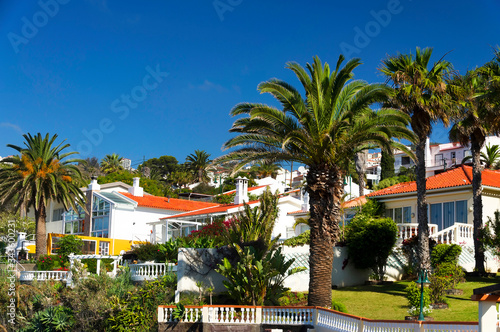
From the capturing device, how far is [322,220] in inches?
766

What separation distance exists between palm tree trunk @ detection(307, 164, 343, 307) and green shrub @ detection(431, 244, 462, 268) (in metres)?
7.27

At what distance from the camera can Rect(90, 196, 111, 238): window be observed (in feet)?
162

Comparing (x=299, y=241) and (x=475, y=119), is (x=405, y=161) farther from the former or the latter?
(x=475, y=119)

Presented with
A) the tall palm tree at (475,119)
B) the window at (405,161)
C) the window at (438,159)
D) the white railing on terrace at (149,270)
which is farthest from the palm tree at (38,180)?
the window at (405,161)

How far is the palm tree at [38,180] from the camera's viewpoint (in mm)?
40531

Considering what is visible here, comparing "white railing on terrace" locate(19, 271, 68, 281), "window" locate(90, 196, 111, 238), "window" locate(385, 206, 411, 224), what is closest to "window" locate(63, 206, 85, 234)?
"window" locate(90, 196, 111, 238)

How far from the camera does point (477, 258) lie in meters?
25.0

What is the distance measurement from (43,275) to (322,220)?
19916 millimetres

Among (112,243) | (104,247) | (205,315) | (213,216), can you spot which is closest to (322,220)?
(205,315)

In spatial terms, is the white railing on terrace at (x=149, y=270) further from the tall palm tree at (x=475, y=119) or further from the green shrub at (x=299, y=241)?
the tall palm tree at (x=475, y=119)

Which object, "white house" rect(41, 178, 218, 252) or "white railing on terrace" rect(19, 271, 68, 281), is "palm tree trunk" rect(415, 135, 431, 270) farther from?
"white house" rect(41, 178, 218, 252)

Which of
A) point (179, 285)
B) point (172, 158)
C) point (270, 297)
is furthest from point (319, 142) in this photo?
point (172, 158)

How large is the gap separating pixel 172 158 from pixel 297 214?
94.3 m

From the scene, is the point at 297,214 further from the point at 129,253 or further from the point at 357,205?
the point at 129,253
